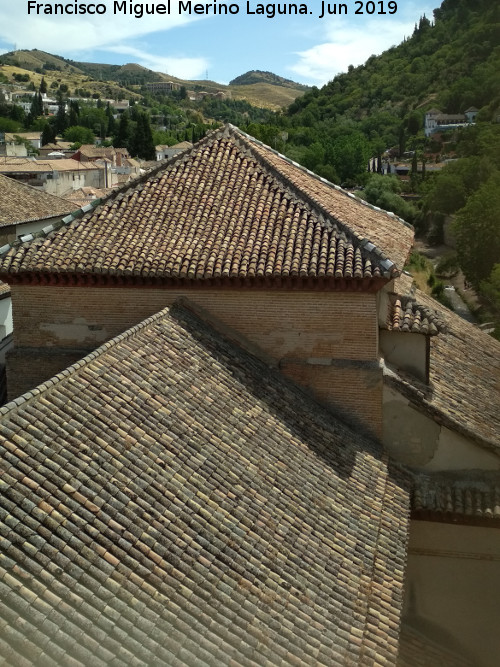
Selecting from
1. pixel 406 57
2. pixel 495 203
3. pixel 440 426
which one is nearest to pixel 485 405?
pixel 440 426

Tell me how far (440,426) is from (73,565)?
6827 mm

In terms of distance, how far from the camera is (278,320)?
11445mm

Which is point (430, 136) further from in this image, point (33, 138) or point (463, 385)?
point (463, 385)

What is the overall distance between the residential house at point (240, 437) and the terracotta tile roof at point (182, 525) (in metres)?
0.03

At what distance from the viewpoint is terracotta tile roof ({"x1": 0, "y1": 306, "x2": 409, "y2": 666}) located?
19.4 ft

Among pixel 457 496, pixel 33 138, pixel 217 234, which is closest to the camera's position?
pixel 457 496

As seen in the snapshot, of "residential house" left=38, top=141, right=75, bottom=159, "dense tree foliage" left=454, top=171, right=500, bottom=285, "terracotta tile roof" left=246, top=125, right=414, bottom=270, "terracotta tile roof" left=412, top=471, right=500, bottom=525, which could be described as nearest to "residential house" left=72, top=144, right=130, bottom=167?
"residential house" left=38, top=141, right=75, bottom=159

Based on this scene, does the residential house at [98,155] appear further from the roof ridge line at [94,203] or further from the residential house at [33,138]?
the roof ridge line at [94,203]

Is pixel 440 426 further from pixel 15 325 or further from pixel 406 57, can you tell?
pixel 406 57

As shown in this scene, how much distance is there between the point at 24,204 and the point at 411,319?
16.9 m

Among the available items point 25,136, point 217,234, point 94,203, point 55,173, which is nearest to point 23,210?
point 94,203

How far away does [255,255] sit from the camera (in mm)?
11023

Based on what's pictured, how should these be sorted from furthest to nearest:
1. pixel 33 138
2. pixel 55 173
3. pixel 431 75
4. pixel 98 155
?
1. pixel 431 75
2. pixel 33 138
3. pixel 98 155
4. pixel 55 173

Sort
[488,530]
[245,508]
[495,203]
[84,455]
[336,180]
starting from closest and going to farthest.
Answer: [84,455]
[245,508]
[488,530]
[495,203]
[336,180]
